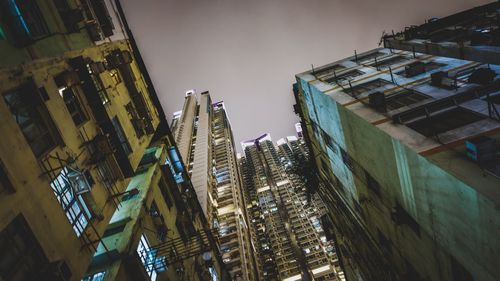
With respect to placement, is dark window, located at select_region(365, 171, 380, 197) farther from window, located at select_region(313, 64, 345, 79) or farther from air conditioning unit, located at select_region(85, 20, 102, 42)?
air conditioning unit, located at select_region(85, 20, 102, 42)

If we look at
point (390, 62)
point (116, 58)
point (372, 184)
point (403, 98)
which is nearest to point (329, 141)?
point (372, 184)

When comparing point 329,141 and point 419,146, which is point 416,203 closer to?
point 419,146

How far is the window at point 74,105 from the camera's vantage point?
12.3 meters

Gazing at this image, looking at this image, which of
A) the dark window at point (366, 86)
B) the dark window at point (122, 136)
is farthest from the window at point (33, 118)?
the dark window at point (366, 86)

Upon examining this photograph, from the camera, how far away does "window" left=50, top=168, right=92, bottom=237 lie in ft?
32.1

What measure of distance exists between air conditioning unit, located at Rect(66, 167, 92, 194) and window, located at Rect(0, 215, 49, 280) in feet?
9.01

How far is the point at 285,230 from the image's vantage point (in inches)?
3652

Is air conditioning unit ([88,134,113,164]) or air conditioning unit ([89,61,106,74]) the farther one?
air conditioning unit ([89,61,106,74])

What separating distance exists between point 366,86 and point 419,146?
8.85m

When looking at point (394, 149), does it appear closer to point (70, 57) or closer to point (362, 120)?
point (362, 120)

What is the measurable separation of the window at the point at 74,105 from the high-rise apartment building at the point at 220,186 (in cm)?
1300

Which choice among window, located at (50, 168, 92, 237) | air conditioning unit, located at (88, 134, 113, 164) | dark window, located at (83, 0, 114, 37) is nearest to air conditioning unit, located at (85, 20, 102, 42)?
dark window, located at (83, 0, 114, 37)

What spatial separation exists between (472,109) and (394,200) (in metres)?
5.32

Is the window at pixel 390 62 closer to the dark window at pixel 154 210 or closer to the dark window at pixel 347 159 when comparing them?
the dark window at pixel 347 159
